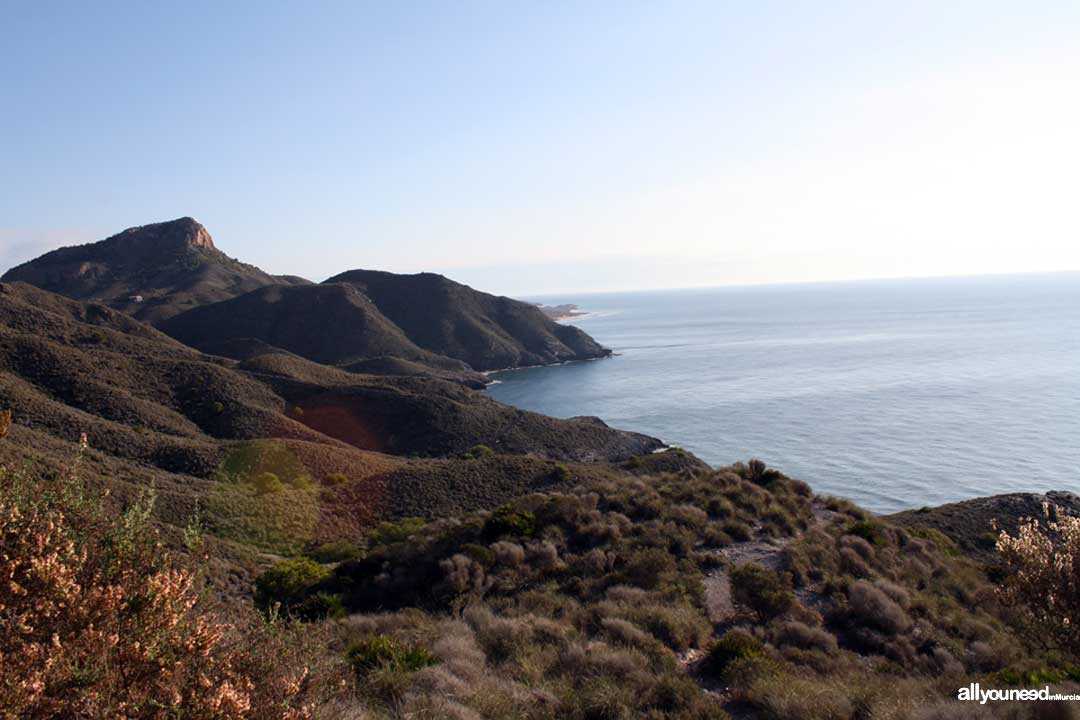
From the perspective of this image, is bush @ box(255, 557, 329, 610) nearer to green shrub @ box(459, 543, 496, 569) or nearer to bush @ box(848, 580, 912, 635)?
green shrub @ box(459, 543, 496, 569)

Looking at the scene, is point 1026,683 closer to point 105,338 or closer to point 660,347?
point 105,338

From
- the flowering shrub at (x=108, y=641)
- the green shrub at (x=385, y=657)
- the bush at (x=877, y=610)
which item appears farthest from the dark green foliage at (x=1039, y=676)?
the flowering shrub at (x=108, y=641)

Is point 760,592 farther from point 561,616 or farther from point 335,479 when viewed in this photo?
point 335,479

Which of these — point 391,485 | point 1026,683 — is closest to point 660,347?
point 391,485

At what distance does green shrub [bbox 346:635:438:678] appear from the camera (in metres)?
9.35

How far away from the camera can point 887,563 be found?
17.3 meters

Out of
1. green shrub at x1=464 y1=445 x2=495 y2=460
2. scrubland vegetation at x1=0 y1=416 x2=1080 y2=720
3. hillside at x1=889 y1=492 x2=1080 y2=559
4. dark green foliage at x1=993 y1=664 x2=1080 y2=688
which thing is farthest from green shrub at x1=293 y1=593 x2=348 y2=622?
green shrub at x1=464 y1=445 x2=495 y2=460

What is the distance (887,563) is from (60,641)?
18832 mm

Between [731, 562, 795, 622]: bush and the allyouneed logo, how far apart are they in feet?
16.1

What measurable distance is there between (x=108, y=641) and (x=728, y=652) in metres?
9.58

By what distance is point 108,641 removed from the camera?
459 centimetres

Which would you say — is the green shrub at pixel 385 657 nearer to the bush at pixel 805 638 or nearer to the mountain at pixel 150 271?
the bush at pixel 805 638

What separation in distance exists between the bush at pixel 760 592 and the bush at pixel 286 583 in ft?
39.9

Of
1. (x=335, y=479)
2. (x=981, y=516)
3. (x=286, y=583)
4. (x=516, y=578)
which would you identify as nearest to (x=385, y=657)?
(x=516, y=578)
